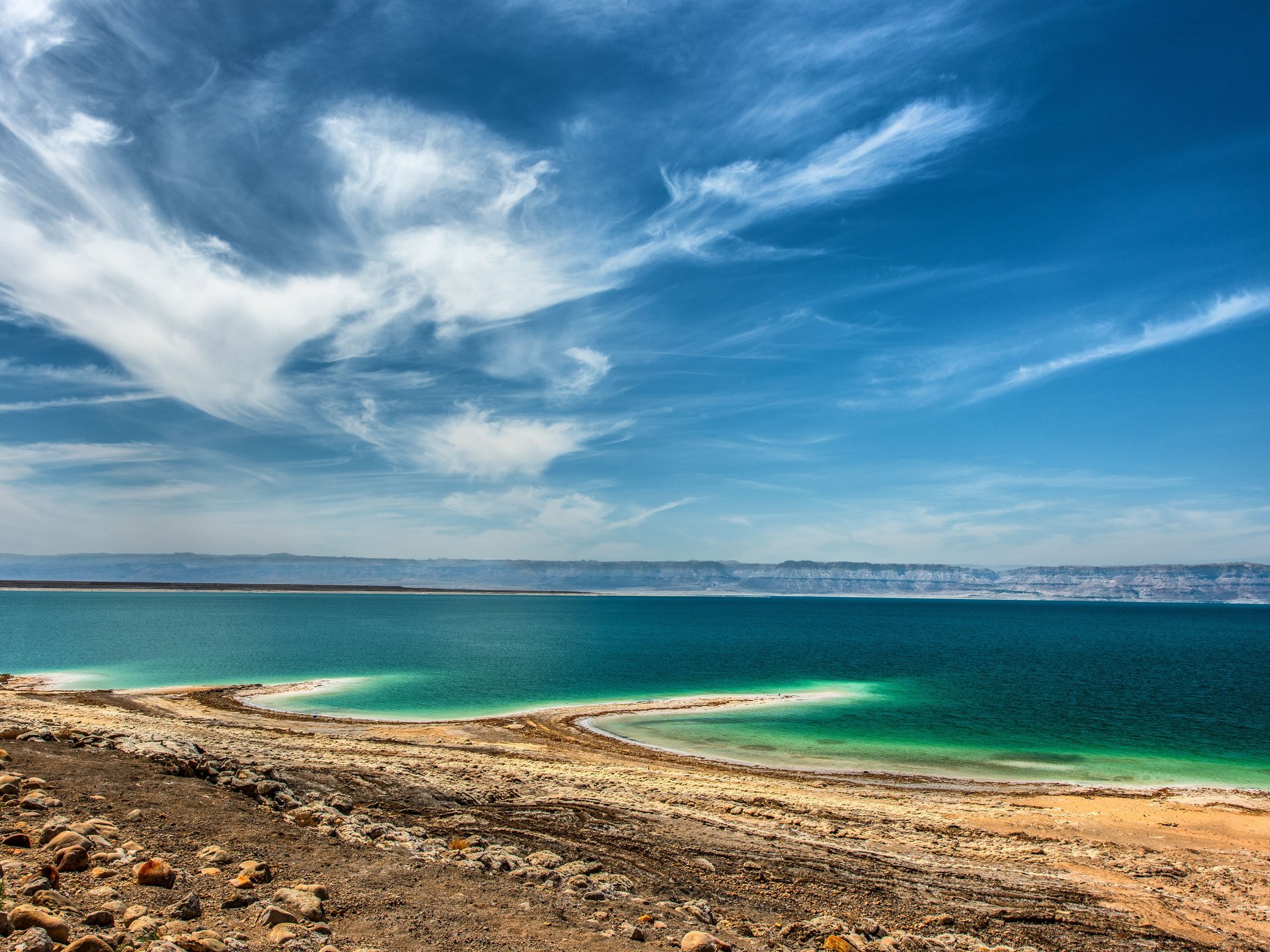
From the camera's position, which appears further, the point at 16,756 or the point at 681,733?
the point at 681,733

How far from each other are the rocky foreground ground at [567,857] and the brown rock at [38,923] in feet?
0.07

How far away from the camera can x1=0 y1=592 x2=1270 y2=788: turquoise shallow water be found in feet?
92.3

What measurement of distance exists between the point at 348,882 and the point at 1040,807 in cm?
1947

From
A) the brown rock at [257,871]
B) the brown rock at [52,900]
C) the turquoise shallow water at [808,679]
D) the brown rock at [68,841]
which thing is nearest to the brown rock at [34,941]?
the brown rock at [52,900]

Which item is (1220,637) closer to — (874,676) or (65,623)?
(874,676)

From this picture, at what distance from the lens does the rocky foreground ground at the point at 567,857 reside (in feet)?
27.1

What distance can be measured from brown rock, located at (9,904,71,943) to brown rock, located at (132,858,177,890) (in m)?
1.93

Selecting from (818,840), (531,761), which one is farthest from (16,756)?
(818,840)

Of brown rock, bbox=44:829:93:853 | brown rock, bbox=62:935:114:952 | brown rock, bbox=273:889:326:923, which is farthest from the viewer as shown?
brown rock, bbox=44:829:93:853

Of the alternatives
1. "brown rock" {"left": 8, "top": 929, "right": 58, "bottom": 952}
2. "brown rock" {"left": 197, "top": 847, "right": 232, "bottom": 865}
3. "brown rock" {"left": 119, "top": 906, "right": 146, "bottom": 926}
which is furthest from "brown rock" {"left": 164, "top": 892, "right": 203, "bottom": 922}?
"brown rock" {"left": 197, "top": 847, "right": 232, "bottom": 865}

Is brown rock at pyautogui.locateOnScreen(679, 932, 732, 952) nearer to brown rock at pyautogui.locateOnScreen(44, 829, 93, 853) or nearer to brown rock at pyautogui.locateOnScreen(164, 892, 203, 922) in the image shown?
→ brown rock at pyautogui.locateOnScreen(164, 892, 203, 922)

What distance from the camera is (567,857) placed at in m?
12.2

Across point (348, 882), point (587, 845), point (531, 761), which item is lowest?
point (531, 761)

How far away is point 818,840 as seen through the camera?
48.4ft
